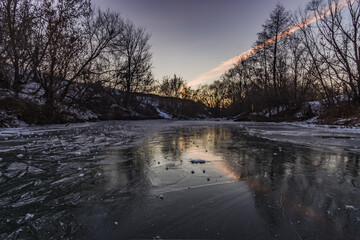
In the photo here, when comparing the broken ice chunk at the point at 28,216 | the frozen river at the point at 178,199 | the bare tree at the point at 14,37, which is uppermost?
the bare tree at the point at 14,37

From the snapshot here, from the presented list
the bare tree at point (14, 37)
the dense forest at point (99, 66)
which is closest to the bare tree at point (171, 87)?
the dense forest at point (99, 66)

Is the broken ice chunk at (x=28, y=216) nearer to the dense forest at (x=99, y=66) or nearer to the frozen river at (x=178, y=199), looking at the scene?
the frozen river at (x=178, y=199)

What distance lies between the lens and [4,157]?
4.11 meters

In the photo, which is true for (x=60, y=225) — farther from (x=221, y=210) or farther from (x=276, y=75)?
(x=276, y=75)

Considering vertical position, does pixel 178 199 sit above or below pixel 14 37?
below

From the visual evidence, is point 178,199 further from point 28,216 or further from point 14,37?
point 14,37

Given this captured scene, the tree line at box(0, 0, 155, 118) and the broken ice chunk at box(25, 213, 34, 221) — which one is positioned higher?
the tree line at box(0, 0, 155, 118)

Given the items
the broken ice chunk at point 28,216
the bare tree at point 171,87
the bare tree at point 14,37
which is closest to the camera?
A: the broken ice chunk at point 28,216

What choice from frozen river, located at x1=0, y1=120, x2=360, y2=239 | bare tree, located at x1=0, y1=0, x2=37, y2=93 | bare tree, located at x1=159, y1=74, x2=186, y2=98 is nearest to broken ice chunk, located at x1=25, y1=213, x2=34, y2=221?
frozen river, located at x1=0, y1=120, x2=360, y2=239

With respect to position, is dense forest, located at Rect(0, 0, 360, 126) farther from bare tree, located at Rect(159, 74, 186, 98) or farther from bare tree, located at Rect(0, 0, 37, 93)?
bare tree, located at Rect(159, 74, 186, 98)

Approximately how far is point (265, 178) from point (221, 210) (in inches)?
54.3

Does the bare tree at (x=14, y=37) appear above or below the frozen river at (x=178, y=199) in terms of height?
above

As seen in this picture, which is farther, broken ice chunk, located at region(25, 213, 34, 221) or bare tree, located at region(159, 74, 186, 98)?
bare tree, located at region(159, 74, 186, 98)

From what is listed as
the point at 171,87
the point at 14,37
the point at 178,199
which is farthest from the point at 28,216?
the point at 171,87
